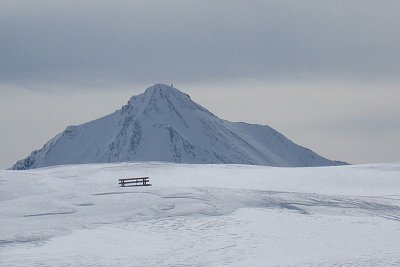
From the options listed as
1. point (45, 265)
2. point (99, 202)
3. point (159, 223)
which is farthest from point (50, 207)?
point (45, 265)

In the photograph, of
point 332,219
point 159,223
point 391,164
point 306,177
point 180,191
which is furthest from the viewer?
point 391,164

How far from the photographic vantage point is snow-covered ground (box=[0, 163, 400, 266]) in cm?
2448

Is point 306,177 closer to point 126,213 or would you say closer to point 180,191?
point 180,191

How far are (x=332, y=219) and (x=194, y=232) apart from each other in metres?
6.30

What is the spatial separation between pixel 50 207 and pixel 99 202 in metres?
2.18

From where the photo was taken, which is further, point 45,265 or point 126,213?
point 126,213

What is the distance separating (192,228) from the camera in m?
29.4

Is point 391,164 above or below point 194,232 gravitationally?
above

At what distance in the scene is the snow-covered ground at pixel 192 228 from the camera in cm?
2448

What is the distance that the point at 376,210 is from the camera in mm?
36688

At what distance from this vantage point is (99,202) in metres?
34.6

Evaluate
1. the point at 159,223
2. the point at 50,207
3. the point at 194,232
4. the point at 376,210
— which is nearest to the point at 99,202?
the point at 50,207

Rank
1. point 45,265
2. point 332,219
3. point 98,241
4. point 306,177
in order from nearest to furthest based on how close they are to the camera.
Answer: point 45,265, point 98,241, point 332,219, point 306,177

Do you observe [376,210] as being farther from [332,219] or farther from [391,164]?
[391,164]
